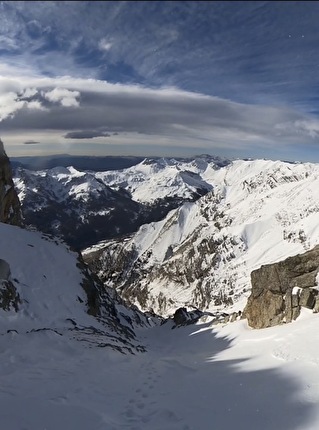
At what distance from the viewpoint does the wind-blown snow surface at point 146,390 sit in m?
9.30

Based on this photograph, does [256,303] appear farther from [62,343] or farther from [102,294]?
[62,343]

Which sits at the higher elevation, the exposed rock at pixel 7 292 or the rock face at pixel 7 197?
the rock face at pixel 7 197

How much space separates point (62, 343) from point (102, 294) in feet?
83.4

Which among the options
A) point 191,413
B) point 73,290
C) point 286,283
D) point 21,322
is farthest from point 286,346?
point 73,290

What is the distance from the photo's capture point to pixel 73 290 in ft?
112

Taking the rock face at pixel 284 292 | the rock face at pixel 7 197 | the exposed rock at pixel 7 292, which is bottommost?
the rock face at pixel 284 292

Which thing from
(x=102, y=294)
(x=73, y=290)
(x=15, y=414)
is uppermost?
(x=15, y=414)

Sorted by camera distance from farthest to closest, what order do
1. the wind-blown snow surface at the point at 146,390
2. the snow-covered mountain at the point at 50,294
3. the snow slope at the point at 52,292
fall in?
the snow slope at the point at 52,292 → the snow-covered mountain at the point at 50,294 → the wind-blown snow surface at the point at 146,390

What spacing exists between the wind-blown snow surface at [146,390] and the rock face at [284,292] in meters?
11.5

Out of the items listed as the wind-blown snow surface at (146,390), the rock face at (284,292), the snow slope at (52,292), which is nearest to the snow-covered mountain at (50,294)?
the snow slope at (52,292)

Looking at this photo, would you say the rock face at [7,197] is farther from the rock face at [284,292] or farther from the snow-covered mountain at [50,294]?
the rock face at [284,292]

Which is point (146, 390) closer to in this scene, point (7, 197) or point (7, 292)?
point (7, 292)

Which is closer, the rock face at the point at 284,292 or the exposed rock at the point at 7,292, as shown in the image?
the exposed rock at the point at 7,292

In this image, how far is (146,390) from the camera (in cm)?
1268
